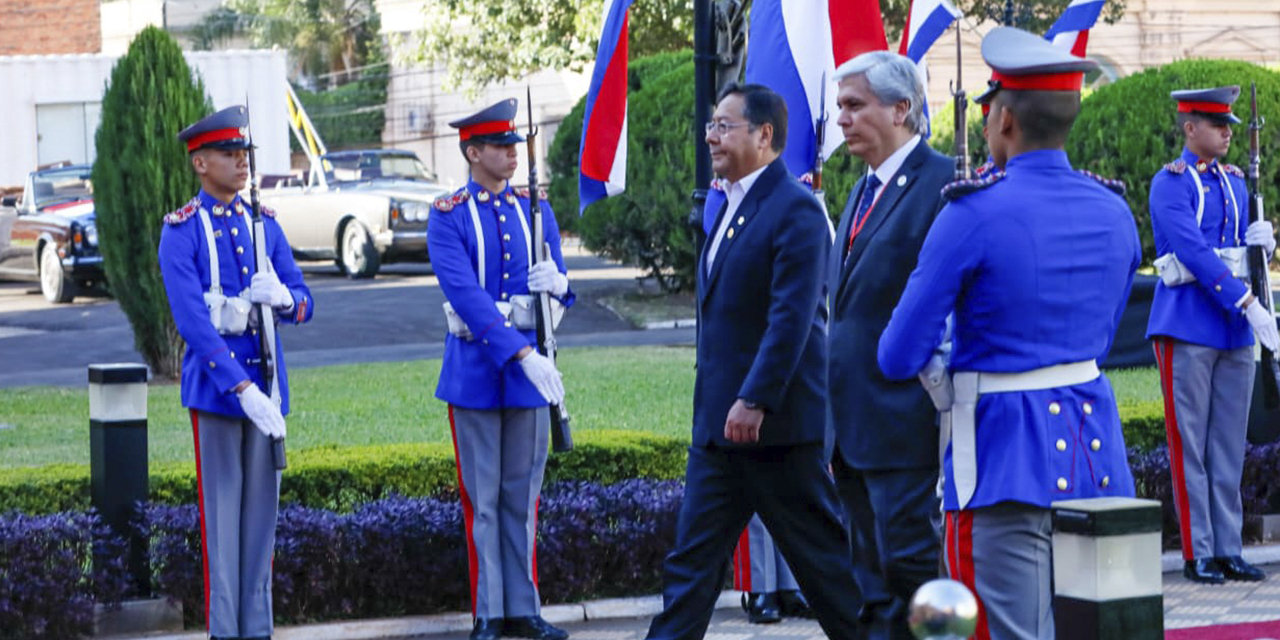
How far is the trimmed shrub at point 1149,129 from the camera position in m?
20.5

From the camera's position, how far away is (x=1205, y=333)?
8.02m

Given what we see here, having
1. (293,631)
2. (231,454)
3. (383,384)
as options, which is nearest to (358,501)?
(293,631)

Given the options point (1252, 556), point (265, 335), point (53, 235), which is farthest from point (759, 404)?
point (53, 235)

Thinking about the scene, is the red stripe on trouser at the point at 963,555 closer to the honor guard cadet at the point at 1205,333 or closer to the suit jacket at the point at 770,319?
the suit jacket at the point at 770,319

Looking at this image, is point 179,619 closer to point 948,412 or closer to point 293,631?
point 293,631

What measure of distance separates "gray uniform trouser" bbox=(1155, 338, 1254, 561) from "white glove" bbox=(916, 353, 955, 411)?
12.7ft

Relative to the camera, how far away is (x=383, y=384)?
15.1 m

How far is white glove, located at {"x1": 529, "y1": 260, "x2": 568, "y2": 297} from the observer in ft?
→ 23.7

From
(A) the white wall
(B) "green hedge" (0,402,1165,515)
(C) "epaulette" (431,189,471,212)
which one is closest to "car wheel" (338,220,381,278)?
(A) the white wall

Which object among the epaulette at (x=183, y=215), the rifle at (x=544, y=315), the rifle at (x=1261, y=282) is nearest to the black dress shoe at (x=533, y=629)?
the rifle at (x=544, y=315)

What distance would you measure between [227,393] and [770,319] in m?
2.01

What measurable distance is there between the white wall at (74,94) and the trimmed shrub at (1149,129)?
14.8m

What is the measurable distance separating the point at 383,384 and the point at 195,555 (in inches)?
309

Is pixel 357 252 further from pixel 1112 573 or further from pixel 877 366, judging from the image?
pixel 1112 573
